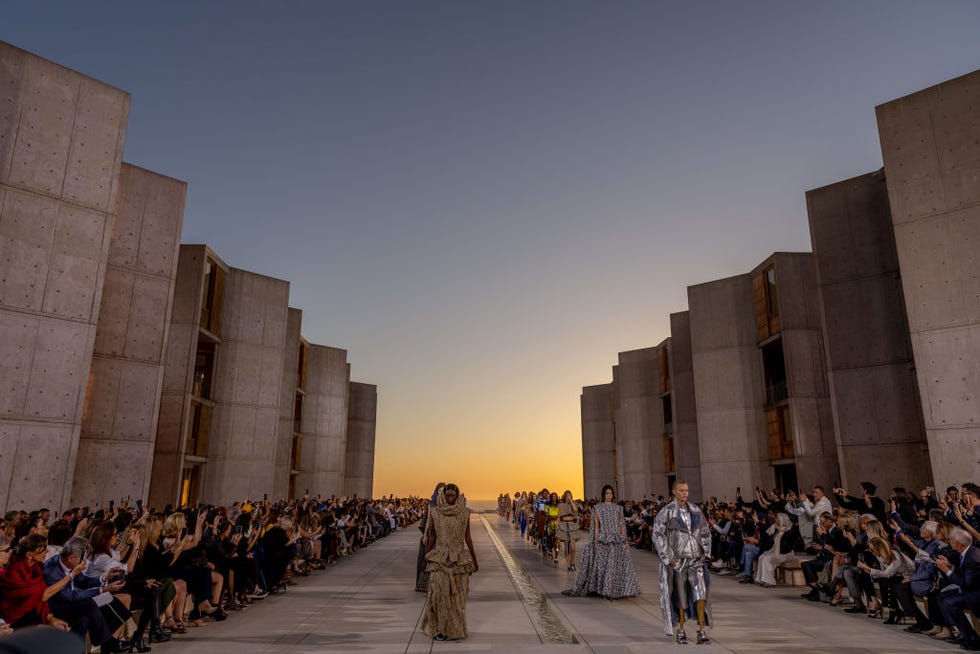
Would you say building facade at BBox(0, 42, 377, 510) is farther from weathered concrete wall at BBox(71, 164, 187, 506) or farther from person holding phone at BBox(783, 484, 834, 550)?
person holding phone at BBox(783, 484, 834, 550)

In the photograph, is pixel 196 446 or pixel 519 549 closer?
pixel 519 549

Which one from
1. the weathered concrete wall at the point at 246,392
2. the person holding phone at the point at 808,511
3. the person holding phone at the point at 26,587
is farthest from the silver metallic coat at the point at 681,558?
the weathered concrete wall at the point at 246,392

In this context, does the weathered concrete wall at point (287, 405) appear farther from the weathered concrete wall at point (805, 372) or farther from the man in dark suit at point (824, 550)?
the man in dark suit at point (824, 550)

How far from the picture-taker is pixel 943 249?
16203 mm

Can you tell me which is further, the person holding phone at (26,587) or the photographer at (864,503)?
the photographer at (864,503)

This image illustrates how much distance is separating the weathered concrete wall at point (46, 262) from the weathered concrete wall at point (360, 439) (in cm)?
3314

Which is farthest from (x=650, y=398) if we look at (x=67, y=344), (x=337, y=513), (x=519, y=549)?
(x=67, y=344)

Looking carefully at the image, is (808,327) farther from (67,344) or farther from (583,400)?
(583,400)

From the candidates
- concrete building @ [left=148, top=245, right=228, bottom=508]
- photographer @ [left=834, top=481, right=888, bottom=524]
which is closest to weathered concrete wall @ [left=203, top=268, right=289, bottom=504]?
concrete building @ [left=148, top=245, right=228, bottom=508]

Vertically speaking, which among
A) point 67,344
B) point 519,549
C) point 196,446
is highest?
point 67,344

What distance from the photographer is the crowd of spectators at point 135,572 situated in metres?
5.79

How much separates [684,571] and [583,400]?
48.3 meters

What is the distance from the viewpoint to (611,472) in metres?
51.6

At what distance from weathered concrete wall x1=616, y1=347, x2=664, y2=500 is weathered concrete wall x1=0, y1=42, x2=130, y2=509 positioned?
30.6 m
